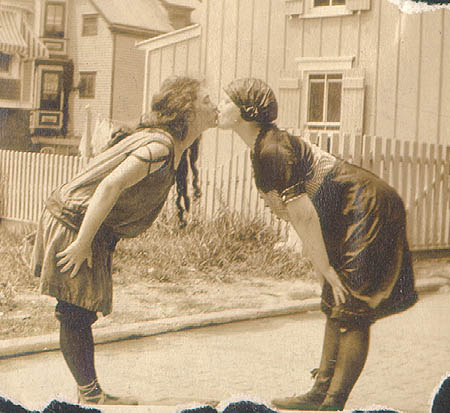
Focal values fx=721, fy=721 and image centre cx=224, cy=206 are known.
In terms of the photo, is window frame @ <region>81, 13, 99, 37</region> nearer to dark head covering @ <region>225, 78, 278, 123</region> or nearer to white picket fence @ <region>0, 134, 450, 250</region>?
white picket fence @ <region>0, 134, 450, 250</region>

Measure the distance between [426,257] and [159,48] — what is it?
154 cm

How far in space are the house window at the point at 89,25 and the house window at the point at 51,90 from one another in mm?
204

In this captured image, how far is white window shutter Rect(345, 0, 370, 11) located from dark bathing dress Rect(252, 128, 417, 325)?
749 mm

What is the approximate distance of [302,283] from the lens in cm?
362

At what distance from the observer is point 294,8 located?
3.18 metres

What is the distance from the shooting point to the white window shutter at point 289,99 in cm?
300

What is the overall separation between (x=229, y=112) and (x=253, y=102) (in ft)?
0.32

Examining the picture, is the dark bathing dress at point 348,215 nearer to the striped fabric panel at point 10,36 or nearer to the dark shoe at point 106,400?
the dark shoe at point 106,400

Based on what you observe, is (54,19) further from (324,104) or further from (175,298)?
(175,298)

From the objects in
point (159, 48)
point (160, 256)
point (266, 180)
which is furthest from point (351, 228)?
point (160, 256)

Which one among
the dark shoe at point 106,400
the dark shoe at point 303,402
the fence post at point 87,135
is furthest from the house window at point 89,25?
the dark shoe at point 303,402

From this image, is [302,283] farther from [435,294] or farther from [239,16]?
[239,16]

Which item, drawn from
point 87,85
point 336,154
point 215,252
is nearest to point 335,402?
point 336,154

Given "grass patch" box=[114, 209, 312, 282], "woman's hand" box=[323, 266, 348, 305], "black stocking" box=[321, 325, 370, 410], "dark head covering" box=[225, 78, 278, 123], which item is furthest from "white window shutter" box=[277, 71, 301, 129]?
"black stocking" box=[321, 325, 370, 410]
